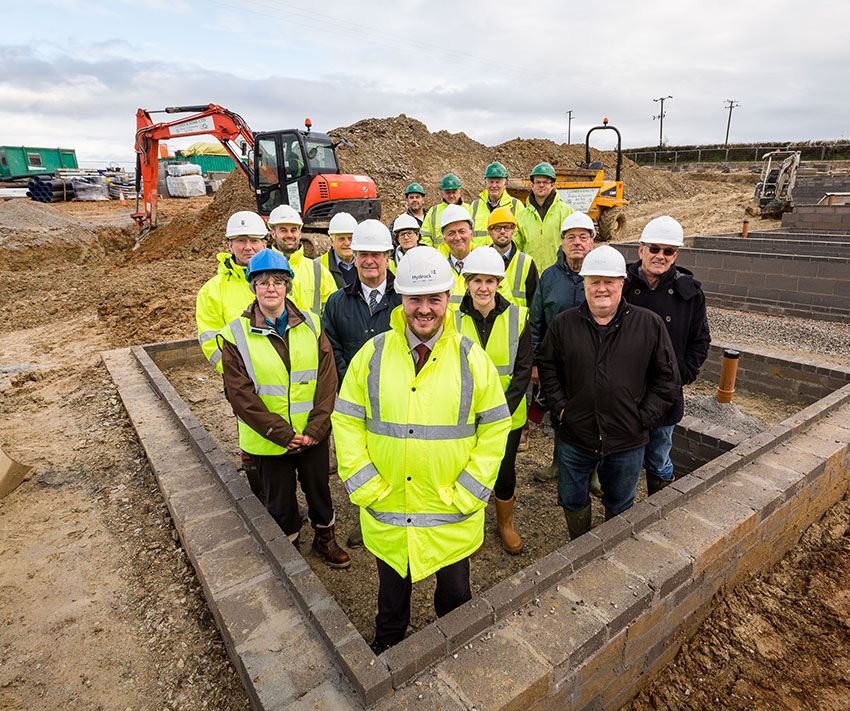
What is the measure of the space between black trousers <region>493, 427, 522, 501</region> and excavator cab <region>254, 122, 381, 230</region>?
9.51m

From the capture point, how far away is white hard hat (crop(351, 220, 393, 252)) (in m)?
3.37

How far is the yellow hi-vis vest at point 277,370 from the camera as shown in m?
2.93

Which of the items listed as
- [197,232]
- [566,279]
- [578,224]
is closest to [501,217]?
[578,224]

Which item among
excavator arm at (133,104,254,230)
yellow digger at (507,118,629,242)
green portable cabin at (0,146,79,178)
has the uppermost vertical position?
green portable cabin at (0,146,79,178)

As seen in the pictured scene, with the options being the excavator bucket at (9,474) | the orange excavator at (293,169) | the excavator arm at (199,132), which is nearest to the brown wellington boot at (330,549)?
the excavator bucket at (9,474)

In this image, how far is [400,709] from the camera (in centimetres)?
204

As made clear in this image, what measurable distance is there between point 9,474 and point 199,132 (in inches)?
472

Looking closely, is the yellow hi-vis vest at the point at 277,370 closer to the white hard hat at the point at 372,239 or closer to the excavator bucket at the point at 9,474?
the white hard hat at the point at 372,239

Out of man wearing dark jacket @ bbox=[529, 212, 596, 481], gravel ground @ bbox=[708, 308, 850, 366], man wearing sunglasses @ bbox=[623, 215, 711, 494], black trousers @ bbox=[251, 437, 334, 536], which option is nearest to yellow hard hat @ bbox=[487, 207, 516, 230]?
man wearing dark jacket @ bbox=[529, 212, 596, 481]

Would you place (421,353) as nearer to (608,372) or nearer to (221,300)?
(608,372)

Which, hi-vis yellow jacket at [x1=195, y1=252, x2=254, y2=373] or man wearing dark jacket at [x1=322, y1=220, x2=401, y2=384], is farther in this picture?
hi-vis yellow jacket at [x1=195, y1=252, x2=254, y2=373]

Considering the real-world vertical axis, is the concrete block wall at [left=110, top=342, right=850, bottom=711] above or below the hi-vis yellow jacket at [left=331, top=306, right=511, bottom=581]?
below

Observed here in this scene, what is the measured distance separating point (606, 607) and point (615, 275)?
1.69 meters

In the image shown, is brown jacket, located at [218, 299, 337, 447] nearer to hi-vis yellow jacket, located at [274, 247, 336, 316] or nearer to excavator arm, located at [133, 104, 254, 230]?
hi-vis yellow jacket, located at [274, 247, 336, 316]
